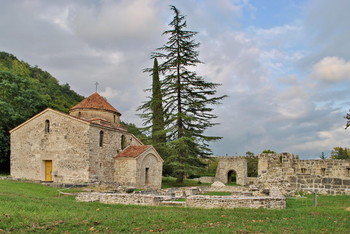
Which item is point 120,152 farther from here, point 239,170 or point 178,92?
point 239,170

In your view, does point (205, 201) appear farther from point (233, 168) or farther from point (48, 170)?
point (233, 168)

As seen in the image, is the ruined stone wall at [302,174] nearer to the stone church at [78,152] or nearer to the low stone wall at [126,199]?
the low stone wall at [126,199]

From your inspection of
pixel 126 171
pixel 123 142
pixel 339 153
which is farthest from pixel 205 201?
pixel 339 153

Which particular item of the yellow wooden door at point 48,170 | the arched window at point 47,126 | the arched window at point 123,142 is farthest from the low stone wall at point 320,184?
the arched window at point 47,126

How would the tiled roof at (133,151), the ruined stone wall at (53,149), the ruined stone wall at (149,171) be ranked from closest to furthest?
the ruined stone wall at (53,149) < the ruined stone wall at (149,171) < the tiled roof at (133,151)

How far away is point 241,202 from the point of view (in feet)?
41.8

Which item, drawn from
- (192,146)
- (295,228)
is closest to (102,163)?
(192,146)

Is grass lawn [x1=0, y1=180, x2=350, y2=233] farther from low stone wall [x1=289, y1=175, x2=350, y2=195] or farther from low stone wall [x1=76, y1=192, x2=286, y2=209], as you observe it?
low stone wall [x1=289, y1=175, x2=350, y2=195]

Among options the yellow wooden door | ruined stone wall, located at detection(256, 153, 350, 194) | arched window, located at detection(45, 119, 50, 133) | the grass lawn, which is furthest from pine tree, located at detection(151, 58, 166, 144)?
the grass lawn

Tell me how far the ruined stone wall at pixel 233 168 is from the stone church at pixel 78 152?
50.7 ft

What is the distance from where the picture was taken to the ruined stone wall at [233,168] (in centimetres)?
4100

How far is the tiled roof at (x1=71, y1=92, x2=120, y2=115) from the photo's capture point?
1148 inches

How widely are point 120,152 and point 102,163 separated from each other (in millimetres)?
2479

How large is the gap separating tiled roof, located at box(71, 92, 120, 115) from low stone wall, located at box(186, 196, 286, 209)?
18.2 metres
